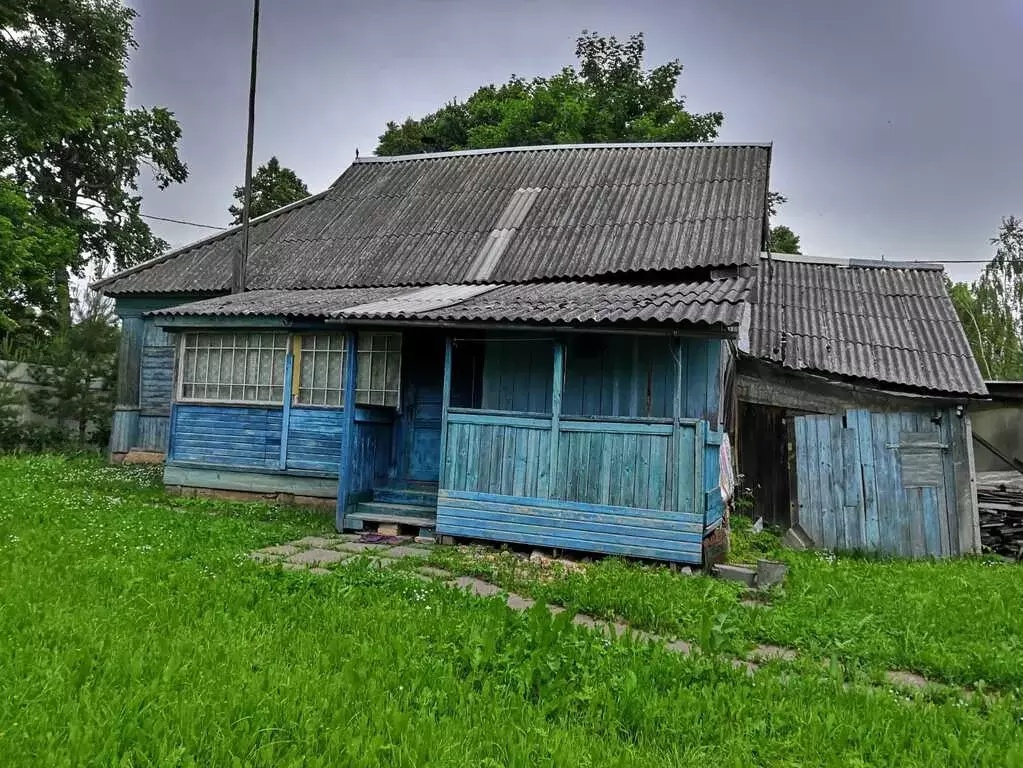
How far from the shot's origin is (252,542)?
6969 mm

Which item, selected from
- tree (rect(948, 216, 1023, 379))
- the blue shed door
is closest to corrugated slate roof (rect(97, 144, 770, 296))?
the blue shed door

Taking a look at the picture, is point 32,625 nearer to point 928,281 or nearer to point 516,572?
point 516,572

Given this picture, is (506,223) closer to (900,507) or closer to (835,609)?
(900,507)

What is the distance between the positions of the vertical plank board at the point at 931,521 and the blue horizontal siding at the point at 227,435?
9052 mm

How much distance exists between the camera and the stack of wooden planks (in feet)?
29.8

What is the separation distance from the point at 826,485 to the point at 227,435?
28.6ft

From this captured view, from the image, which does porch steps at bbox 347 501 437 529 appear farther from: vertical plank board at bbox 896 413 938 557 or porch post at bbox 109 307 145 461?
porch post at bbox 109 307 145 461

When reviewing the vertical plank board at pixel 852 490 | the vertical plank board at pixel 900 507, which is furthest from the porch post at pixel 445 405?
the vertical plank board at pixel 900 507

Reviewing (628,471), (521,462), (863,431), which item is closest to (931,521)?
(863,431)

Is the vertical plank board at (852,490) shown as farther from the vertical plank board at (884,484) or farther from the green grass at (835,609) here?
the green grass at (835,609)

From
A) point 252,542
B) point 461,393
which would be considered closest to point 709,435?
point 461,393

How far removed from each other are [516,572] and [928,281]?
9841 millimetres

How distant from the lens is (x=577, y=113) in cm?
2247

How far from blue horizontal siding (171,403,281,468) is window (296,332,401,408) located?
0.71 m
